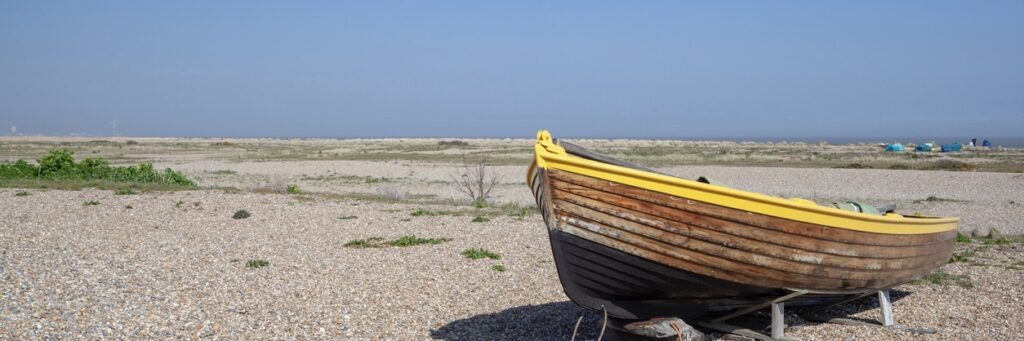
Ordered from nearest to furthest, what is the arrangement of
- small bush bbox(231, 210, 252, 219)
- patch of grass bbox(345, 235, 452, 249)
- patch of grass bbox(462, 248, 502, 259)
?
patch of grass bbox(462, 248, 502, 259) → patch of grass bbox(345, 235, 452, 249) → small bush bbox(231, 210, 252, 219)

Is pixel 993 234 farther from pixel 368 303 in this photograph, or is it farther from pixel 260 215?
pixel 260 215

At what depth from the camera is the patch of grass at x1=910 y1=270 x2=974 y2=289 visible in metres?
10.8

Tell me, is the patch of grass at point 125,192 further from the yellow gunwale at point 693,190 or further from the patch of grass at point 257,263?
the yellow gunwale at point 693,190

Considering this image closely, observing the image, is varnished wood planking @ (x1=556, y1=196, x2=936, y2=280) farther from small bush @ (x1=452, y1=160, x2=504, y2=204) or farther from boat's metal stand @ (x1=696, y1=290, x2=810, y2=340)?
small bush @ (x1=452, y1=160, x2=504, y2=204)

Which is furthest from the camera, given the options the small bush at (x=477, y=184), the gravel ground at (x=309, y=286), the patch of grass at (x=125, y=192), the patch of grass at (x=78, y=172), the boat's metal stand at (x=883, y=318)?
the patch of grass at (x=78, y=172)

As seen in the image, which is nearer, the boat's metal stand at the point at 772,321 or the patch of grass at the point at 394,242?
the boat's metal stand at the point at 772,321

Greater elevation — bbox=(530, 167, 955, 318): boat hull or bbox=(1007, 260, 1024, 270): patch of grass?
bbox=(530, 167, 955, 318): boat hull

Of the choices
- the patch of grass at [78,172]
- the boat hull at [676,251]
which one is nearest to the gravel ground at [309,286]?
the boat hull at [676,251]

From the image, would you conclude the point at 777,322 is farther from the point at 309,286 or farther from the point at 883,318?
the point at 309,286

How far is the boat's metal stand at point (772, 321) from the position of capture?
7590 mm

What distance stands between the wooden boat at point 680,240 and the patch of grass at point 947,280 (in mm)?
3895

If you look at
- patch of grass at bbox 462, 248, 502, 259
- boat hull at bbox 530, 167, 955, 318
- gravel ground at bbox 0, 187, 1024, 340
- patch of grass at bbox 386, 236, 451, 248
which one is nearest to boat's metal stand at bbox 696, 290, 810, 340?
boat hull at bbox 530, 167, 955, 318

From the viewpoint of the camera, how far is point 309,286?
1045cm

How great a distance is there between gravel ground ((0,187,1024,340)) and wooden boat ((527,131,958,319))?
1180 mm
